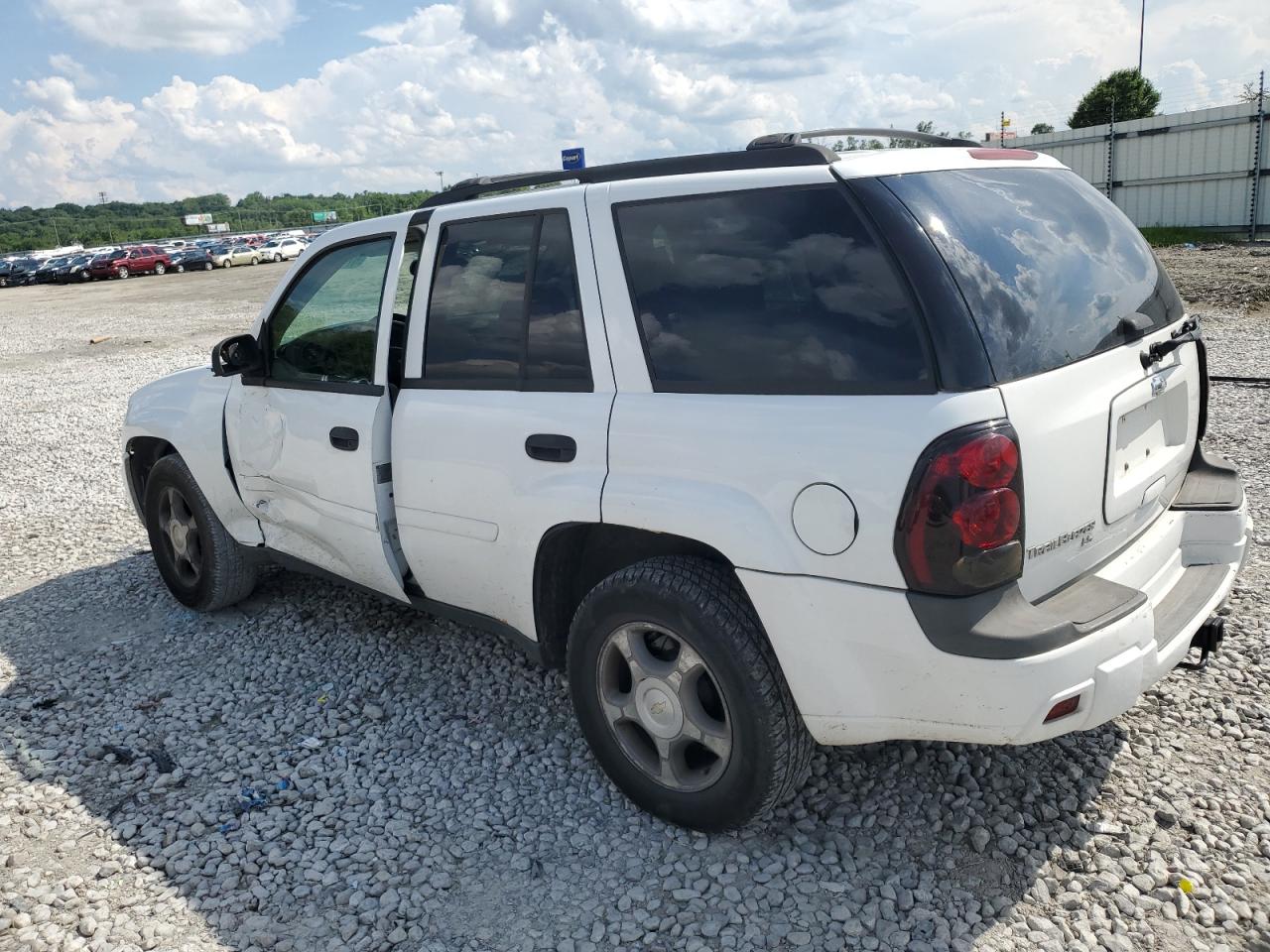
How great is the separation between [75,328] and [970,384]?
25.8 m

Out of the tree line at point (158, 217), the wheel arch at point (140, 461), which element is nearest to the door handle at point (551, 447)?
the wheel arch at point (140, 461)

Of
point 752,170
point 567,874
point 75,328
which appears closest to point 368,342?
point 752,170

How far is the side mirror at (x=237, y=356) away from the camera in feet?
14.1

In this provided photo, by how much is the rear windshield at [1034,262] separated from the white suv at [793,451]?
0.5 inches

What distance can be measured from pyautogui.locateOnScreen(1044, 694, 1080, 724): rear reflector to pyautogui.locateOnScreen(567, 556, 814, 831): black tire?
67cm

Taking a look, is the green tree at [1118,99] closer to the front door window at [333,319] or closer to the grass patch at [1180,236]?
the grass patch at [1180,236]

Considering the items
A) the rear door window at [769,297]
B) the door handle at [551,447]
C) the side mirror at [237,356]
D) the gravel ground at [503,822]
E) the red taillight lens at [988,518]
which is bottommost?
the gravel ground at [503,822]

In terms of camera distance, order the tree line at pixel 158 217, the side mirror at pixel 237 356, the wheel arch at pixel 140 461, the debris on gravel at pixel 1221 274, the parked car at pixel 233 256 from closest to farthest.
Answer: the side mirror at pixel 237 356 → the wheel arch at pixel 140 461 → the debris on gravel at pixel 1221 274 → the parked car at pixel 233 256 → the tree line at pixel 158 217

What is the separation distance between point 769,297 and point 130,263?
49.1m

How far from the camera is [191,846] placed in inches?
126

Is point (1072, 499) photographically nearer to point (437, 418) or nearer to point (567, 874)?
point (567, 874)

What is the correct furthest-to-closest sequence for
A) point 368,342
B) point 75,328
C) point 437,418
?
point 75,328 < point 368,342 < point 437,418

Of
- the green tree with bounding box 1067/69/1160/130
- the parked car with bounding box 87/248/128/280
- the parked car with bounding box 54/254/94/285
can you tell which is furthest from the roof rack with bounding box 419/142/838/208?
the parked car with bounding box 54/254/94/285

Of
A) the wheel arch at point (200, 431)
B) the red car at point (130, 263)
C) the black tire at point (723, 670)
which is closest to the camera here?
the black tire at point (723, 670)
